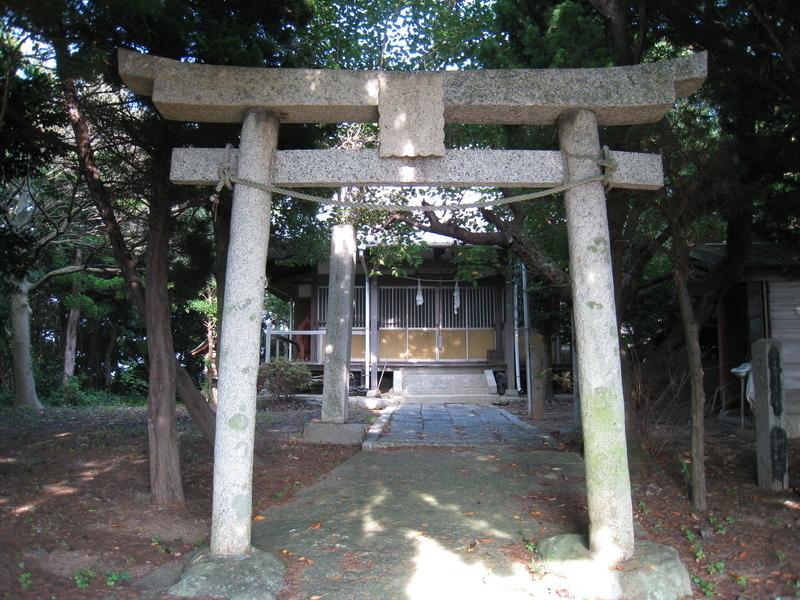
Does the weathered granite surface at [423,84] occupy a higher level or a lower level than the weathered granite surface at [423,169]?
higher

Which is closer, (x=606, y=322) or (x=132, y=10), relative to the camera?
(x=606, y=322)

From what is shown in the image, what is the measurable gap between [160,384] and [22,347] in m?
10.3

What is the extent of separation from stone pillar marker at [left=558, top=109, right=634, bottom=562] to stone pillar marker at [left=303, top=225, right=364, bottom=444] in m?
4.86

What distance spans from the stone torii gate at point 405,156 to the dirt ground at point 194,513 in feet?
3.09

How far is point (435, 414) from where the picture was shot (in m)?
11.4

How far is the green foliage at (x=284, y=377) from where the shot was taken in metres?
13.1

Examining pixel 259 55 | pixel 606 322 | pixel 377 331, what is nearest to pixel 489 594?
pixel 606 322

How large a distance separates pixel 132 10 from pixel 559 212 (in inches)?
198

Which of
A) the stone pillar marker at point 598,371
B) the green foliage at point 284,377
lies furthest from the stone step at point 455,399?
the stone pillar marker at point 598,371

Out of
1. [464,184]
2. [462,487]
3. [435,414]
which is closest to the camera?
[464,184]

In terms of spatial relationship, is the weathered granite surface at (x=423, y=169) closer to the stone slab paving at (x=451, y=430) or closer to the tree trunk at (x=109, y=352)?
the stone slab paving at (x=451, y=430)

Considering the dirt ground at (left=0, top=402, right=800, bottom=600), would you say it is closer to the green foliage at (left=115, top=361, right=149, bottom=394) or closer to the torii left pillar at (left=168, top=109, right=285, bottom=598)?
the torii left pillar at (left=168, top=109, right=285, bottom=598)

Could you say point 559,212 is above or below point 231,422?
above

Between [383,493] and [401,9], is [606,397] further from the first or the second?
[401,9]
